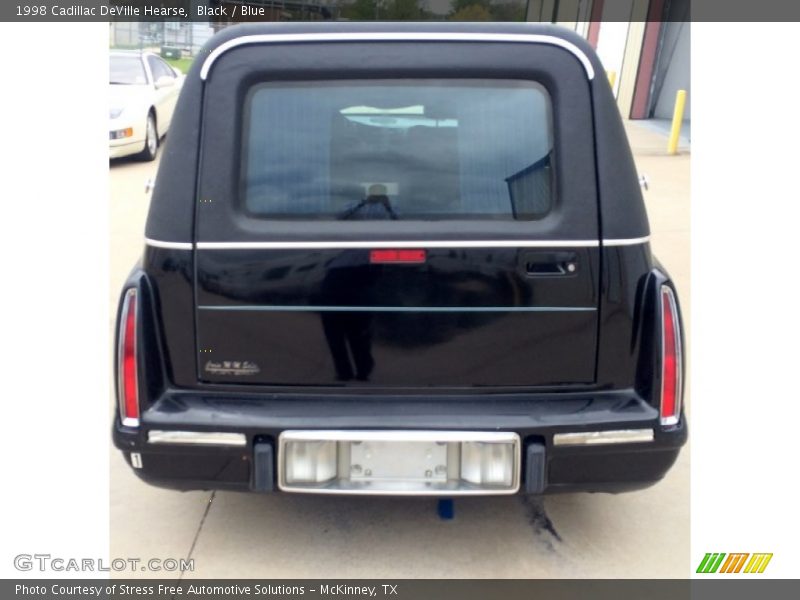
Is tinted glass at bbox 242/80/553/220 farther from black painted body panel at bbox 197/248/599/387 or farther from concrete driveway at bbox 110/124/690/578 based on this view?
concrete driveway at bbox 110/124/690/578

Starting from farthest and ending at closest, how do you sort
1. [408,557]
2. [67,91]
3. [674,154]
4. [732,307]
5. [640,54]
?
[640,54] < [674,154] < [67,91] < [732,307] < [408,557]

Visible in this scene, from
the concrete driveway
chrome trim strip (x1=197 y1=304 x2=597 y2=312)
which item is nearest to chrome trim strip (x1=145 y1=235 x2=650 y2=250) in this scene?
chrome trim strip (x1=197 y1=304 x2=597 y2=312)

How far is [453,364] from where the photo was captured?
257cm

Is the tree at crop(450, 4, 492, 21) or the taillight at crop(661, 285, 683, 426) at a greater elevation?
the tree at crop(450, 4, 492, 21)

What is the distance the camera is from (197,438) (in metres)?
2.49

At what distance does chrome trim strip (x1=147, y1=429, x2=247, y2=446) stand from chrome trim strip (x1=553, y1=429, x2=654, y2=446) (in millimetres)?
1017

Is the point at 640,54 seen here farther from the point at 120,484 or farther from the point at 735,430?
the point at 120,484

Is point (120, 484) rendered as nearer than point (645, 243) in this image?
No

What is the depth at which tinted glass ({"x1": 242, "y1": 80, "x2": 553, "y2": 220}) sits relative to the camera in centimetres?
252

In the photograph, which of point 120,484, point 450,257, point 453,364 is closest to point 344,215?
point 450,257

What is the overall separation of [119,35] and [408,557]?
15518 millimetres

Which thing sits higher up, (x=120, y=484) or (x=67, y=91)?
(x=67, y=91)

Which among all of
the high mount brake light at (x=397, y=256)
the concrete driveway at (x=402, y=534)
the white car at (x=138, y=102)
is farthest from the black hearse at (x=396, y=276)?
the white car at (x=138, y=102)

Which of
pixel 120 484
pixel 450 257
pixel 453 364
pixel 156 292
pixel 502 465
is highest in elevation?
pixel 450 257
